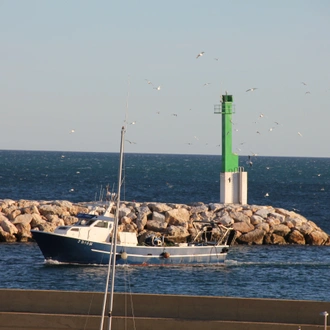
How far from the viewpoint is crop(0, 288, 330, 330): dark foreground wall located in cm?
2142

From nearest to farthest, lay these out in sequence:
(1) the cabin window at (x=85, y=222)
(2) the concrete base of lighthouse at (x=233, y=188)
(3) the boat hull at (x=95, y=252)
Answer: (3) the boat hull at (x=95, y=252) < (1) the cabin window at (x=85, y=222) < (2) the concrete base of lighthouse at (x=233, y=188)

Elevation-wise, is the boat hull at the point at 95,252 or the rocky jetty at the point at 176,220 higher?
the rocky jetty at the point at 176,220

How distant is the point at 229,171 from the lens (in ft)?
174

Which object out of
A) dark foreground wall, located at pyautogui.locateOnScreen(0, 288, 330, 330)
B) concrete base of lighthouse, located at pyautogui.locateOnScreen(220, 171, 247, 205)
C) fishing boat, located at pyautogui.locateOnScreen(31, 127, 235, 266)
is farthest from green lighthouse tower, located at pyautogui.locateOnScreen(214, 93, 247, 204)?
dark foreground wall, located at pyautogui.locateOnScreen(0, 288, 330, 330)

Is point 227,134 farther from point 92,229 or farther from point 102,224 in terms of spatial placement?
point 92,229

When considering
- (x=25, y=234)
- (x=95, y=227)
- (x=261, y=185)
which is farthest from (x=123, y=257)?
(x=261, y=185)

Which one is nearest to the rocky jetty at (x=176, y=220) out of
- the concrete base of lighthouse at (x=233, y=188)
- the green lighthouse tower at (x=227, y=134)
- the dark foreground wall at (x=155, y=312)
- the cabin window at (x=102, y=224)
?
the concrete base of lighthouse at (x=233, y=188)

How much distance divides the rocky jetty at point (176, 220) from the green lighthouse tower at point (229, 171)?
1291 mm

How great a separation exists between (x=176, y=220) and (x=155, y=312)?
25.9 metres

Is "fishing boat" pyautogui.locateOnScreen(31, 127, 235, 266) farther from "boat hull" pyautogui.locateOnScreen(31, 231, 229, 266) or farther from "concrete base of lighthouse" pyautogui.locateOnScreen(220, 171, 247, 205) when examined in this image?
"concrete base of lighthouse" pyautogui.locateOnScreen(220, 171, 247, 205)

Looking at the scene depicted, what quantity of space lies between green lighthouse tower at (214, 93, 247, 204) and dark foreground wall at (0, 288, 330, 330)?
1203 inches

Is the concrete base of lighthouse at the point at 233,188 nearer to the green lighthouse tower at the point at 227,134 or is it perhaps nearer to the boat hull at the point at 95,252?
the green lighthouse tower at the point at 227,134

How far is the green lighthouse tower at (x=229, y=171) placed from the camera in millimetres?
52812

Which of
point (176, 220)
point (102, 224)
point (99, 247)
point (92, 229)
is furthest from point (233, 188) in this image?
point (99, 247)
